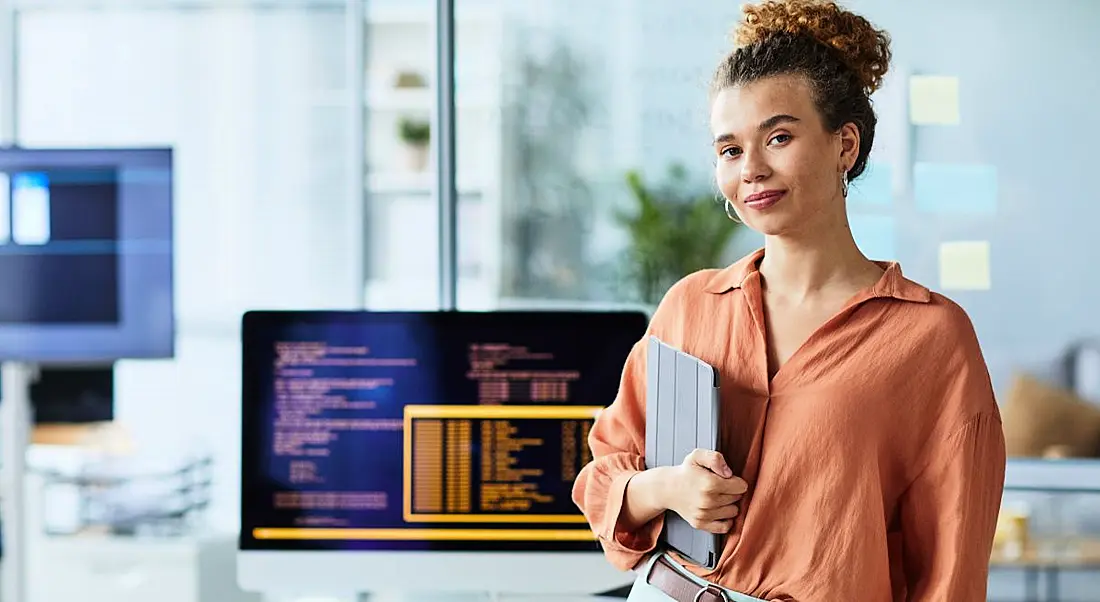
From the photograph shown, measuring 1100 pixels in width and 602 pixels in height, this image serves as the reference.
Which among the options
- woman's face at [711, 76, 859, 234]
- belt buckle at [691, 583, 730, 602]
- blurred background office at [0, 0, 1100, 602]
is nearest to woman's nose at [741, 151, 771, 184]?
woman's face at [711, 76, 859, 234]

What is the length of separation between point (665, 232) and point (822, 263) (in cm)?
149

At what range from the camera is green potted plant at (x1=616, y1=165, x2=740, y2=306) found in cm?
264

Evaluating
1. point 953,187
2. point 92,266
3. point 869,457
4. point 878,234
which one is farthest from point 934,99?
point 92,266

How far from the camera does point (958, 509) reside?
1097 mm

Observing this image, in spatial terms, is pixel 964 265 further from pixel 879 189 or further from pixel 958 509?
pixel 958 509

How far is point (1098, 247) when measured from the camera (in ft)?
8.11

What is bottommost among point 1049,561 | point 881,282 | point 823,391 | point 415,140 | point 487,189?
point 1049,561

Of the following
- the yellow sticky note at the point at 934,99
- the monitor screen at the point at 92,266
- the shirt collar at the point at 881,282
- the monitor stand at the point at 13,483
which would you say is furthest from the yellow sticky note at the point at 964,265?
the monitor stand at the point at 13,483

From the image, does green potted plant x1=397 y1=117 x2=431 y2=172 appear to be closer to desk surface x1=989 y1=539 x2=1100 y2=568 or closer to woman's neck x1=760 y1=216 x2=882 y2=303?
desk surface x1=989 y1=539 x2=1100 y2=568

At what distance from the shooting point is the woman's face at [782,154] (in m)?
1.14

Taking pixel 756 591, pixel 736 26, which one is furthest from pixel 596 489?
pixel 736 26

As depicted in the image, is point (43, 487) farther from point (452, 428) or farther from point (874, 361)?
point (874, 361)

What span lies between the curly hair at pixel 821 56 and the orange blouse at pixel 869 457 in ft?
0.56

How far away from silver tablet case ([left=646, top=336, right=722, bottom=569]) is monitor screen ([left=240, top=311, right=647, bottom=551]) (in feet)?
2.03
